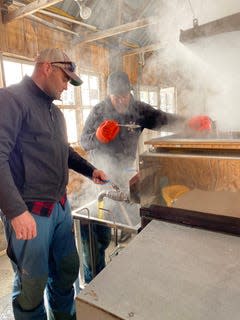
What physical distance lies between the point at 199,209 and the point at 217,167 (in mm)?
179

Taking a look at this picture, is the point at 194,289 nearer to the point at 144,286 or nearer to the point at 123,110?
the point at 144,286

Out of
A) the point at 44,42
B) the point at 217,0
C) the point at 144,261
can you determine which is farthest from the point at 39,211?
the point at 44,42

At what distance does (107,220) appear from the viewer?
1.60 meters

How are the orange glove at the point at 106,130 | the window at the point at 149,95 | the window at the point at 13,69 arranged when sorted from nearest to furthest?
the orange glove at the point at 106,130, the window at the point at 13,69, the window at the point at 149,95

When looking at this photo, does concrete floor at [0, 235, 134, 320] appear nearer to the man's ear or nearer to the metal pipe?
the metal pipe

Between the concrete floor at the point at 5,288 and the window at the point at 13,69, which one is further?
the window at the point at 13,69

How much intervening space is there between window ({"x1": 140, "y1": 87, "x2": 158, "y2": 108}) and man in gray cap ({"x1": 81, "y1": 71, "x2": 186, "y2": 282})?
2.52 metres

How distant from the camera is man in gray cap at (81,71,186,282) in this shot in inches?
89.0

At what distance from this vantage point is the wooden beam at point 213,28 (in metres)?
1.22

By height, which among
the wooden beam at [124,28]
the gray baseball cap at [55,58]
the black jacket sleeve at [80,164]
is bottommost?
the black jacket sleeve at [80,164]

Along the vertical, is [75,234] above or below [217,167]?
below

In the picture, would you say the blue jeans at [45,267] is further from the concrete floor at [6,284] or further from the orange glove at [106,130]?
the orange glove at [106,130]

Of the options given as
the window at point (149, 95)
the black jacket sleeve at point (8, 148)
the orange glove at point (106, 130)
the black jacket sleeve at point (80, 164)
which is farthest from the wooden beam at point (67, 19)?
the black jacket sleeve at point (8, 148)

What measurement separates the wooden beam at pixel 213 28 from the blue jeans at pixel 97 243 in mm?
1235
